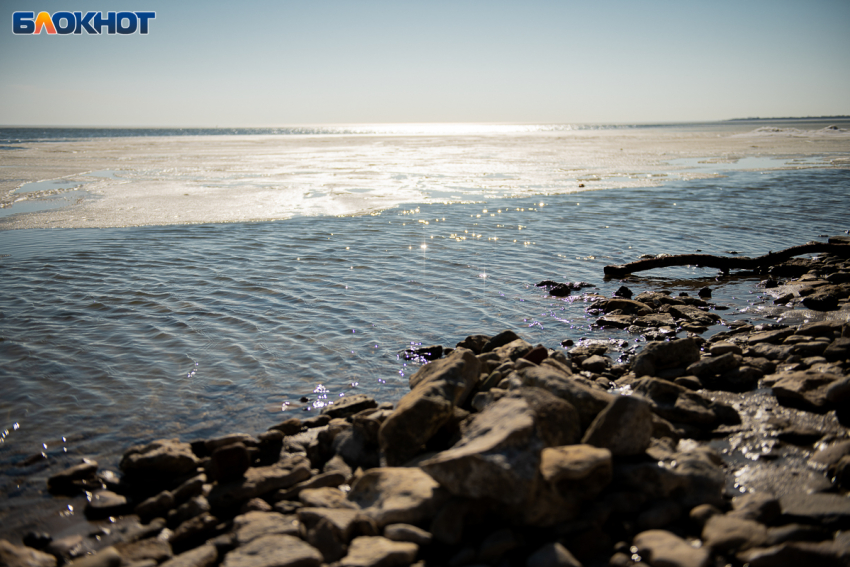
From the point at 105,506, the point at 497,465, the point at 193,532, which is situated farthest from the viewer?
the point at 105,506

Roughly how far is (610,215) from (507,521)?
52.6 feet

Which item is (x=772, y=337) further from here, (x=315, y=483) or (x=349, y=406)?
(x=315, y=483)

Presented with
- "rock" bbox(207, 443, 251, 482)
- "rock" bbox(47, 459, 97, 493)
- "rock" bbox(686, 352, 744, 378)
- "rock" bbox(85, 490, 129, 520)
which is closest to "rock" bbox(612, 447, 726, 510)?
"rock" bbox(686, 352, 744, 378)

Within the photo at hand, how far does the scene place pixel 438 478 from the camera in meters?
3.57

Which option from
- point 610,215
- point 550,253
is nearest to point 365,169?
point 610,215

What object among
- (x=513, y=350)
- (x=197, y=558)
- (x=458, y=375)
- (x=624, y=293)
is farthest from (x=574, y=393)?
(x=624, y=293)

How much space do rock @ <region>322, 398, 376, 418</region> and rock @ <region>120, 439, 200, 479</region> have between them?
1398mm

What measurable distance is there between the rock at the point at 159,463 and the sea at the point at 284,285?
546 millimetres

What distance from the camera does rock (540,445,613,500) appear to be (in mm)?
3555

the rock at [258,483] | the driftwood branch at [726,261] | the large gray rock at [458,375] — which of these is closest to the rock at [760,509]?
the large gray rock at [458,375]

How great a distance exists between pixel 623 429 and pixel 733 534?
0.92 meters

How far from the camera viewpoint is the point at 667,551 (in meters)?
3.24

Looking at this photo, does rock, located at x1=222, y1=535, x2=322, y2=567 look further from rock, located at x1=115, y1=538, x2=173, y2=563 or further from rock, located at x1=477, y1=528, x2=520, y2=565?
rock, located at x1=477, y1=528, x2=520, y2=565

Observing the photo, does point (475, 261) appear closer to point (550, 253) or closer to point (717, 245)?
point (550, 253)
